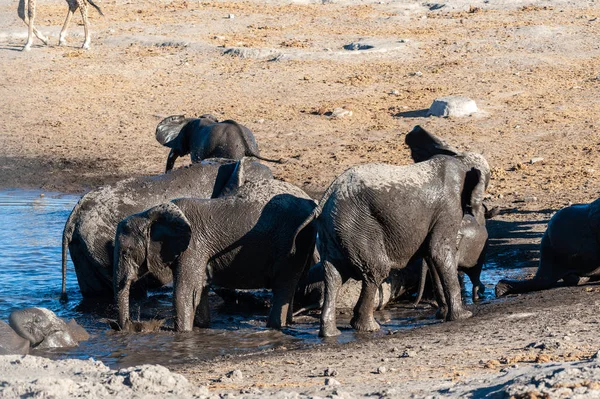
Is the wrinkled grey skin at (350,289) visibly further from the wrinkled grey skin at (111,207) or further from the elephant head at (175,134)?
the elephant head at (175,134)

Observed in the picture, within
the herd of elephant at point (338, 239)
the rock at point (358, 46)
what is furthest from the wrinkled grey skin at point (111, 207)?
the rock at point (358, 46)

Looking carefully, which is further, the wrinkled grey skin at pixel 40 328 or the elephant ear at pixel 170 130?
the elephant ear at pixel 170 130

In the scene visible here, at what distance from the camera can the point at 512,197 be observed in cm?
1309

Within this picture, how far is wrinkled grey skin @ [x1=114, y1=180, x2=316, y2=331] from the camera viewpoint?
8.80 meters

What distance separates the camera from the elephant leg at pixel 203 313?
905 cm

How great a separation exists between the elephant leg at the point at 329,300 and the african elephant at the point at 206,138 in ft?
10.8

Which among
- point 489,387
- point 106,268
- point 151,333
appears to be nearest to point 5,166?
point 106,268

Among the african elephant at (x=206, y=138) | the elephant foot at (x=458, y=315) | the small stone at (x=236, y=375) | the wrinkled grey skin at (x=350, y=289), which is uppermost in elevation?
the african elephant at (x=206, y=138)

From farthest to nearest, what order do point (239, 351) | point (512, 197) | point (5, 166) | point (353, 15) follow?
point (353, 15)
point (5, 166)
point (512, 197)
point (239, 351)

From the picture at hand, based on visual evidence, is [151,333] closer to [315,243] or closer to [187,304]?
[187,304]

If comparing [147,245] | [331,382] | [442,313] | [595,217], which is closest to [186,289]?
[147,245]

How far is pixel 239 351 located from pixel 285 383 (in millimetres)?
1706

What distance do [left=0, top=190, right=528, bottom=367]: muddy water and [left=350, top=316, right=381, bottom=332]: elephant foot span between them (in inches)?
2.8

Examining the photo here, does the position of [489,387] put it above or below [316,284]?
above
